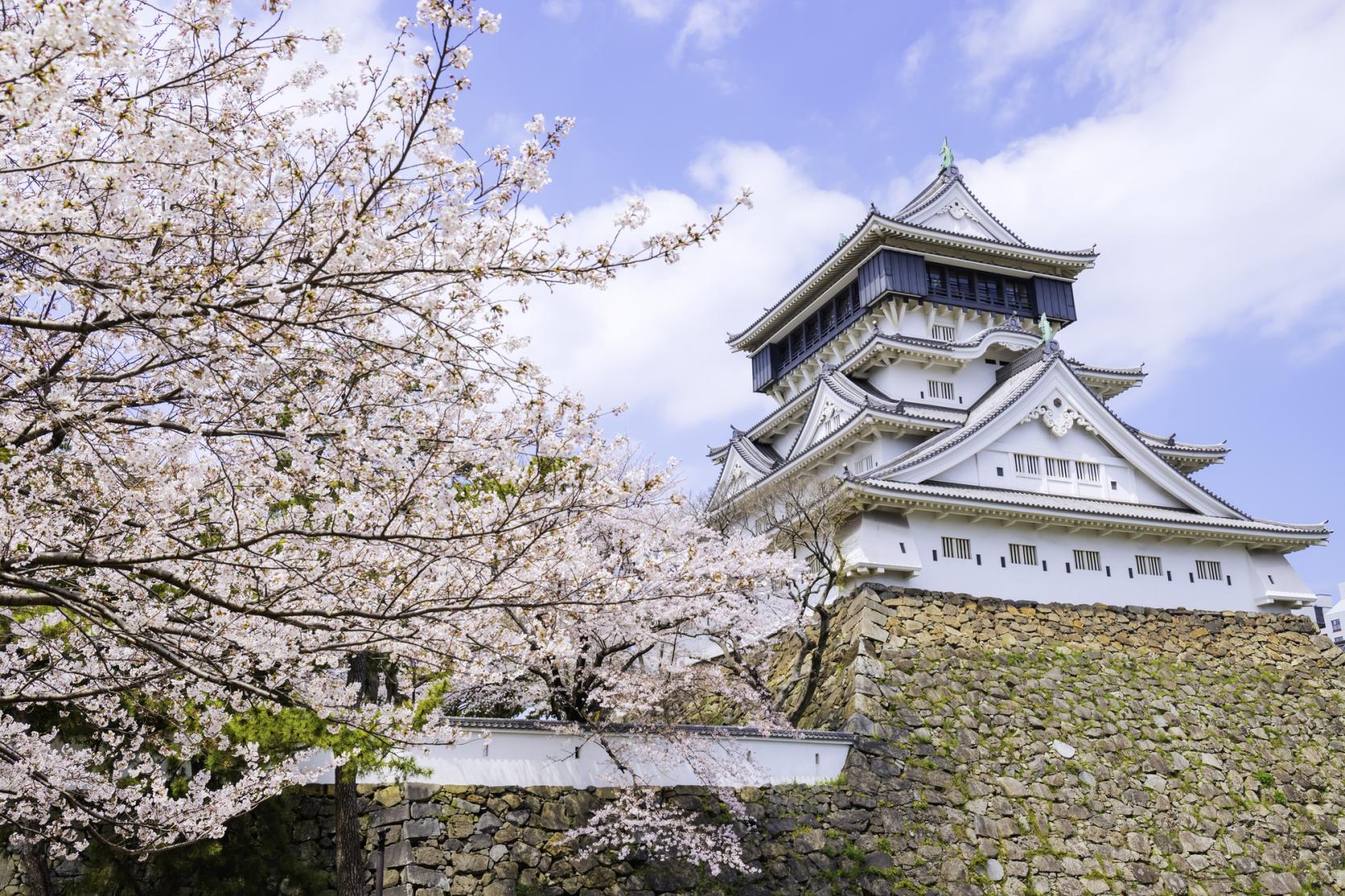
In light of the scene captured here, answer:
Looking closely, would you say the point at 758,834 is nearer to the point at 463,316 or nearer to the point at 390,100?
the point at 463,316

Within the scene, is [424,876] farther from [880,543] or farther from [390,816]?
[880,543]

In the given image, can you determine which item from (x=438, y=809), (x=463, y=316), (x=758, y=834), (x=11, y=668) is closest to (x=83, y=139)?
(x=463, y=316)

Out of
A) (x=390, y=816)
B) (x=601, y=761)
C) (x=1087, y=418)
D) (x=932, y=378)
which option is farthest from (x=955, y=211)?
(x=390, y=816)

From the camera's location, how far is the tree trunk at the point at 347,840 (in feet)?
29.0

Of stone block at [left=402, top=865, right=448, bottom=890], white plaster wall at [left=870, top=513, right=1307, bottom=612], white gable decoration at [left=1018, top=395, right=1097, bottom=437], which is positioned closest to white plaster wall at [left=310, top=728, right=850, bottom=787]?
stone block at [left=402, top=865, right=448, bottom=890]

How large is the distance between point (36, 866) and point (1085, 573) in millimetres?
14459

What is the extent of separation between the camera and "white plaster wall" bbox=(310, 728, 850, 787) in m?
10.1

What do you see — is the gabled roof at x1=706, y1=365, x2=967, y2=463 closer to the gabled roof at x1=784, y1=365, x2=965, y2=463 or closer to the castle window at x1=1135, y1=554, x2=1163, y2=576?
the gabled roof at x1=784, y1=365, x2=965, y2=463

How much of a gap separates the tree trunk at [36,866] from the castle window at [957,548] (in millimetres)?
11921

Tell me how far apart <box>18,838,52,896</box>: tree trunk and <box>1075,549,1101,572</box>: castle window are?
561 inches

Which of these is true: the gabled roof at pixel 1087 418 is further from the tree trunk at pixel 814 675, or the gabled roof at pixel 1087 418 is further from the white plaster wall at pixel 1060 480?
the tree trunk at pixel 814 675

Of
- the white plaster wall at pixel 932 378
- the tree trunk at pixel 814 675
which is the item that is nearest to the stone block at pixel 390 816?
the tree trunk at pixel 814 675

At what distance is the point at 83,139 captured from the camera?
3.54m

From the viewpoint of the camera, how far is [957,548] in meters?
15.5
